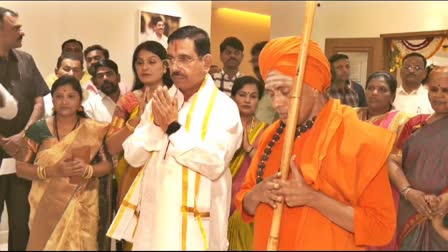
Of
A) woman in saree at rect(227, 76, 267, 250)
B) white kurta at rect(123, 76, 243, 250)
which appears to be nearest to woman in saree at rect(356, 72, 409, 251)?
woman in saree at rect(227, 76, 267, 250)

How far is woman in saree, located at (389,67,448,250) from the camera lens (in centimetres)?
212

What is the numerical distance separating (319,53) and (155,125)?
68 cm

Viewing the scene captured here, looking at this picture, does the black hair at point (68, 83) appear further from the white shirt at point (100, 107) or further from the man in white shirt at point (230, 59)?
the man in white shirt at point (230, 59)

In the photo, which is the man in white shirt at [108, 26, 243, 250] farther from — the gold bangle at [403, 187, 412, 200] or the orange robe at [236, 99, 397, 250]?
the gold bangle at [403, 187, 412, 200]

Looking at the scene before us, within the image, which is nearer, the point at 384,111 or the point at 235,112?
the point at 235,112

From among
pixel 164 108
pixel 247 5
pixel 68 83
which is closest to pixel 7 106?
pixel 68 83

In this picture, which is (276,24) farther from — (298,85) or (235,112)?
(298,85)

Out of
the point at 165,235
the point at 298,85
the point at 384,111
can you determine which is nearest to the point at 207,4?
the point at 384,111

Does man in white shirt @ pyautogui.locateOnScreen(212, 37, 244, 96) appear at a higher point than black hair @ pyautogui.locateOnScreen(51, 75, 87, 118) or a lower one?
higher

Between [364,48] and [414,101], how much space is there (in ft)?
3.43

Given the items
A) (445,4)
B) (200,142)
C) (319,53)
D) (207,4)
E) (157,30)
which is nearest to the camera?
(319,53)

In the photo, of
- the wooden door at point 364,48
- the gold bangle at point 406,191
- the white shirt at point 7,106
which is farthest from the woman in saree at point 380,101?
the white shirt at point 7,106

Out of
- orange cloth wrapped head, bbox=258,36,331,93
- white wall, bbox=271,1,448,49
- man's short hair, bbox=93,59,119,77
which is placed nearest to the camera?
orange cloth wrapped head, bbox=258,36,331,93

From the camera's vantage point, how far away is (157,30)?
3799 mm
